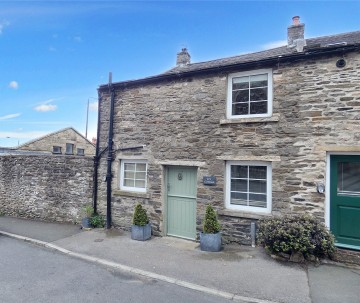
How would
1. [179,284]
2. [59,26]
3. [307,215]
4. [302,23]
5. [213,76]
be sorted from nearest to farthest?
1. [179,284]
2. [307,215]
3. [213,76]
4. [302,23]
5. [59,26]

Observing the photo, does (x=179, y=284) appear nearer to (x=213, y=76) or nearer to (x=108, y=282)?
(x=108, y=282)

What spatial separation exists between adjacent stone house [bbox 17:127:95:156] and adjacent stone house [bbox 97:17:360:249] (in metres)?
14.8

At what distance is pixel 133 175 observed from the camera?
877cm

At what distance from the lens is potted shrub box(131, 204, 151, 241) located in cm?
749

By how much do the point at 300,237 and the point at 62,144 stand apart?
2263 centimetres

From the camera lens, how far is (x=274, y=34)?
9141 millimetres

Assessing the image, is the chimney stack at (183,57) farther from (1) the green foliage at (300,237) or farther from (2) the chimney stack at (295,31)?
(1) the green foliage at (300,237)

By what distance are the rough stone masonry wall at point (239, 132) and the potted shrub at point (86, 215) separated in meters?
0.52

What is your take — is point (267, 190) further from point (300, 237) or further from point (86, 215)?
point (86, 215)

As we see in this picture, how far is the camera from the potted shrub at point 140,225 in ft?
24.6

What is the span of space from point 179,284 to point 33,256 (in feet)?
13.2

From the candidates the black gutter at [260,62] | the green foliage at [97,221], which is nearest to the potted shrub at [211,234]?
the black gutter at [260,62]

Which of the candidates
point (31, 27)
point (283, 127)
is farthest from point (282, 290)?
point (31, 27)

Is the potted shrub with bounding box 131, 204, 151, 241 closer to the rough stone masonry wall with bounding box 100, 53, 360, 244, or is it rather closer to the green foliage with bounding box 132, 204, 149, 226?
the green foliage with bounding box 132, 204, 149, 226
